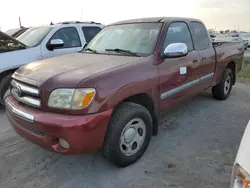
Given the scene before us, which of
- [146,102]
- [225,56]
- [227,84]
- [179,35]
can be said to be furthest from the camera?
[227,84]

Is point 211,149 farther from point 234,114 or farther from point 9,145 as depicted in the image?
point 9,145

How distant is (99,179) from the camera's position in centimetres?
274

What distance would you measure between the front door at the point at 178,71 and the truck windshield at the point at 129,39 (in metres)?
0.22

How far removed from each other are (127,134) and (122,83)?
24.7 inches

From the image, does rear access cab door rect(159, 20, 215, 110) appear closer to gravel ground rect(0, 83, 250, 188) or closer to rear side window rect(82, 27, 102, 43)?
gravel ground rect(0, 83, 250, 188)

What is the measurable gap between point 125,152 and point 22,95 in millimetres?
1394

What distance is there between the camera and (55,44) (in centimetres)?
532

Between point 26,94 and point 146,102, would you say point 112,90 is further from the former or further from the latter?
point 26,94

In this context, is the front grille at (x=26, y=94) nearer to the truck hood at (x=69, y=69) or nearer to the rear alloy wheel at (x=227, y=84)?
the truck hood at (x=69, y=69)

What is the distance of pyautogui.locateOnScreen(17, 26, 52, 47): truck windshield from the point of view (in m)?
5.48

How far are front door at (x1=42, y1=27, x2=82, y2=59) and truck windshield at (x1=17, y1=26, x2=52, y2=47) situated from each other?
0.60ft

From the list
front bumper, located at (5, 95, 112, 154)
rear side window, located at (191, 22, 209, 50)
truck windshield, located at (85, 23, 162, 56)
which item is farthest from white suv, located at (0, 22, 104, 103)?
rear side window, located at (191, 22, 209, 50)

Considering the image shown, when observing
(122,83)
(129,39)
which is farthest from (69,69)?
(129,39)

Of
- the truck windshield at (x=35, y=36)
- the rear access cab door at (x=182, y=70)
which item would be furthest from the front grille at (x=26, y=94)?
the truck windshield at (x=35, y=36)
